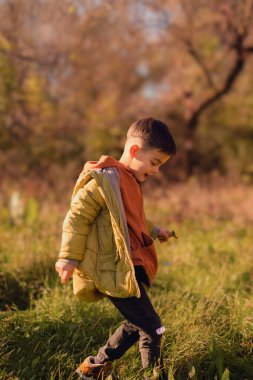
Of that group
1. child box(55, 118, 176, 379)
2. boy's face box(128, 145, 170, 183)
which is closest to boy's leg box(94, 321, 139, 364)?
child box(55, 118, 176, 379)

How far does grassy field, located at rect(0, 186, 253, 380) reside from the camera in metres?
2.71

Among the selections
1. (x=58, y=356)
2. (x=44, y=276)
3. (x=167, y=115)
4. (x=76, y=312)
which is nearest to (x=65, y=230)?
(x=58, y=356)

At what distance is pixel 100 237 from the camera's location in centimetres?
245

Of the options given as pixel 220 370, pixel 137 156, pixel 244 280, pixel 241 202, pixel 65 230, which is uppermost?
pixel 137 156

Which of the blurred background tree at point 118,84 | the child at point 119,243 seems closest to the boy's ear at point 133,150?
the child at point 119,243

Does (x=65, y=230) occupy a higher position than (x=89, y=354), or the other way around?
(x=65, y=230)

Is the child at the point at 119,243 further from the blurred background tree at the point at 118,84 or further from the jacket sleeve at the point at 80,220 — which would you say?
the blurred background tree at the point at 118,84

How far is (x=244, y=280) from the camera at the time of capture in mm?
4219

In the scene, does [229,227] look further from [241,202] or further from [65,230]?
[65,230]

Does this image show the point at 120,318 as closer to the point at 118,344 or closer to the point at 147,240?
the point at 118,344

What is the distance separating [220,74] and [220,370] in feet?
32.5

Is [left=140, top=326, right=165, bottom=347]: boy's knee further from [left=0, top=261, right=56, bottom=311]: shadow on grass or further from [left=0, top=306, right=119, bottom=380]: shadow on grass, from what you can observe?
[left=0, top=261, right=56, bottom=311]: shadow on grass

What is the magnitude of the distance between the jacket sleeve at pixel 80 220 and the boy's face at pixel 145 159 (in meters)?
0.25

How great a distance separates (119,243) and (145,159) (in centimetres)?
46
